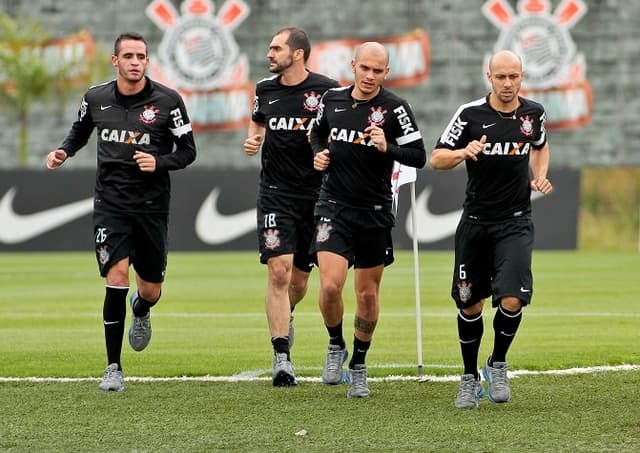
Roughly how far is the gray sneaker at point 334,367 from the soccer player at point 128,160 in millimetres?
1429

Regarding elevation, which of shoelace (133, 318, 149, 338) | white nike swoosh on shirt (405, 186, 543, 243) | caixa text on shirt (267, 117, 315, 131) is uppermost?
caixa text on shirt (267, 117, 315, 131)

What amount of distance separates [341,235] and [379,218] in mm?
289

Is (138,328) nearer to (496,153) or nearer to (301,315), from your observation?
(496,153)

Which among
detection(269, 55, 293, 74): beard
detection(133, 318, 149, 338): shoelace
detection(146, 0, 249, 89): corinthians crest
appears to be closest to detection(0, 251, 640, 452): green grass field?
detection(133, 318, 149, 338): shoelace

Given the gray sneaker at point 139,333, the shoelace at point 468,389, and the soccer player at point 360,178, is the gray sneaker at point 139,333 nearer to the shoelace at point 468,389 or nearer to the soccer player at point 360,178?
the soccer player at point 360,178

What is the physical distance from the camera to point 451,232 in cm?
2680

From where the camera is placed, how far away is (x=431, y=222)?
2672 cm

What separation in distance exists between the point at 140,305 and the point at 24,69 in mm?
30933

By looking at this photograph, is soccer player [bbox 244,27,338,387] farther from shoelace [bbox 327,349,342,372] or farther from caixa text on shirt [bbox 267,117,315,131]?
shoelace [bbox 327,349,342,372]

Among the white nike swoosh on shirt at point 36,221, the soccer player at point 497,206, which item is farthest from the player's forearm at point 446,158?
the white nike swoosh on shirt at point 36,221

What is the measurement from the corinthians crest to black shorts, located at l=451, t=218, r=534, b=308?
107 ft

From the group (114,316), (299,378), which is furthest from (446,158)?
(114,316)

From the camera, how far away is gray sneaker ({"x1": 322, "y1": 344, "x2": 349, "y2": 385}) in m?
10.1

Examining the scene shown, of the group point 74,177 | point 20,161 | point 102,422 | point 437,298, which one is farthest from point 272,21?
point 102,422
